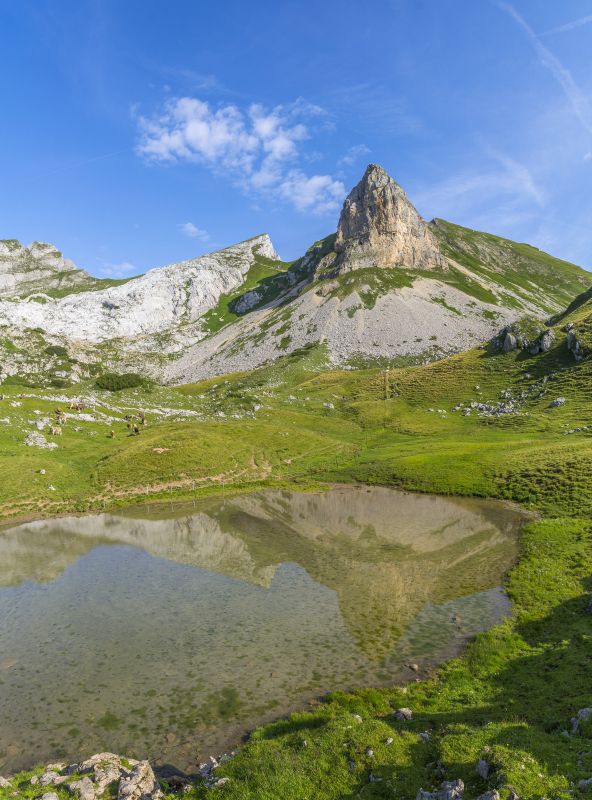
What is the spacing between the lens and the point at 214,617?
2920cm

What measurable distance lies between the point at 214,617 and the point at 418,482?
42409mm

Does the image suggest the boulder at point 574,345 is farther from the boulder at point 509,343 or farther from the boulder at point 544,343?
the boulder at point 509,343

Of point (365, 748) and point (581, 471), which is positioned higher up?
point (581, 471)

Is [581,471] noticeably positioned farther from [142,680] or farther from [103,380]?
[103,380]

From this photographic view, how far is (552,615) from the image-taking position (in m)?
27.1

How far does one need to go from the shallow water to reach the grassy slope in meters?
2.92

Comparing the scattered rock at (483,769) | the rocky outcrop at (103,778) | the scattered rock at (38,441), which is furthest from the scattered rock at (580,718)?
the scattered rock at (38,441)

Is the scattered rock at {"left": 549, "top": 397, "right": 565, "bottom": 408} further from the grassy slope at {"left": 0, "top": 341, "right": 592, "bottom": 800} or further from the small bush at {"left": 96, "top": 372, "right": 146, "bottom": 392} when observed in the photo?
the small bush at {"left": 96, "top": 372, "right": 146, "bottom": 392}

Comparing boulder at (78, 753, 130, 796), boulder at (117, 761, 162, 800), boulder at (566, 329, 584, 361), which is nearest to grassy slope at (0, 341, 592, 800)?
boulder at (117, 761, 162, 800)

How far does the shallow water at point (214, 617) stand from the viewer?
20.1 m

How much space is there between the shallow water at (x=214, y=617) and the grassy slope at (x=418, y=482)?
2925mm

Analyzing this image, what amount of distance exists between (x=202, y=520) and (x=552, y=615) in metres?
38.2

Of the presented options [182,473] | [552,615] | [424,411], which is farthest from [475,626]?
[424,411]

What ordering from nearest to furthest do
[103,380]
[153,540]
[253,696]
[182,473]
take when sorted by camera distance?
[253,696] → [153,540] → [182,473] → [103,380]
